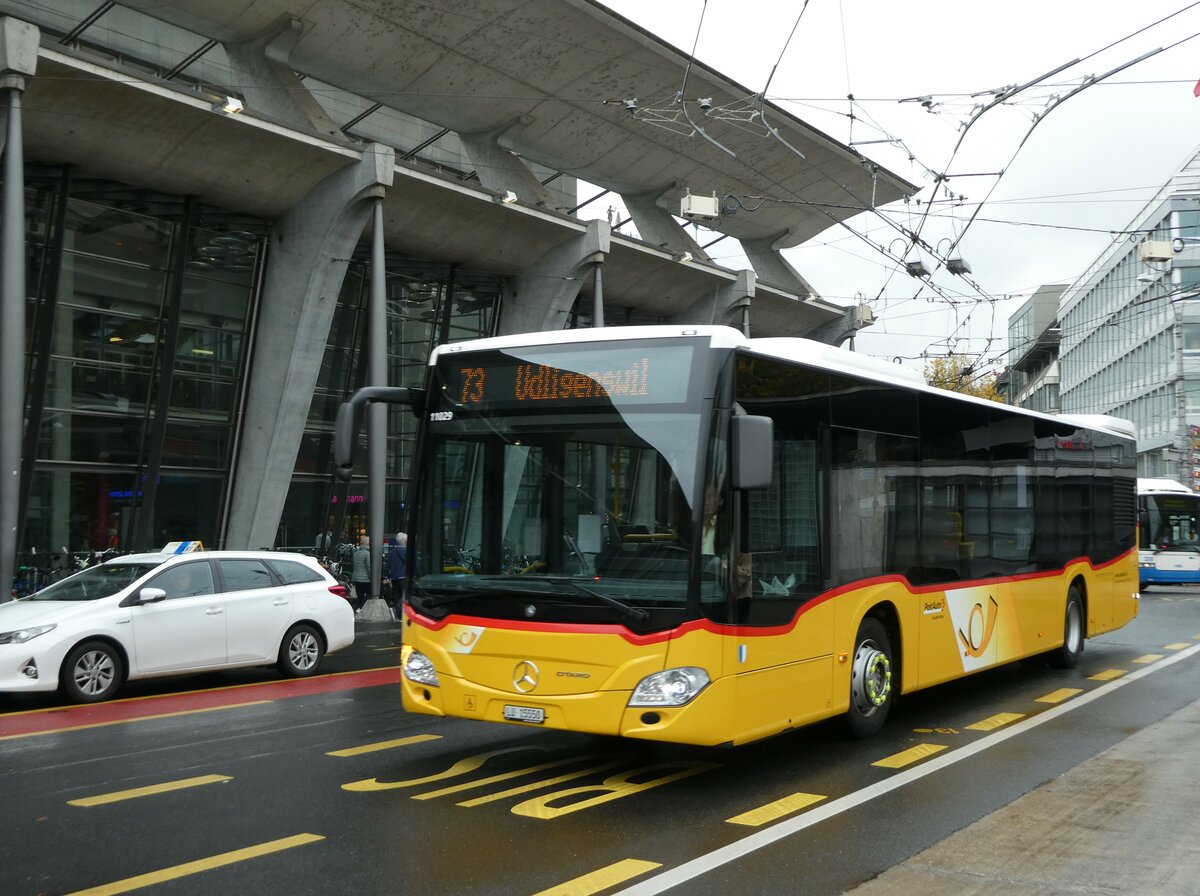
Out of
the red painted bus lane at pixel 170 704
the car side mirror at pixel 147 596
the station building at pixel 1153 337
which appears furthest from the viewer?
the station building at pixel 1153 337

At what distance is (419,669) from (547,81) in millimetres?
21252

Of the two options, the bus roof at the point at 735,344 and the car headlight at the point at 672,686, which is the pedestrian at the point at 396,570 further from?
the car headlight at the point at 672,686

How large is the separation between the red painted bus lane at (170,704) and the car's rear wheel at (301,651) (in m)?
0.20

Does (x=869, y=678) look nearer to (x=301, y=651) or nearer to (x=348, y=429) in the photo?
(x=348, y=429)

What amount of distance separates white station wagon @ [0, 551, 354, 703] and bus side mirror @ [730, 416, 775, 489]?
7394 mm

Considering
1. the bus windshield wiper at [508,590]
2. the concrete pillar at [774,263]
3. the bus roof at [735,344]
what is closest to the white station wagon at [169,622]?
the bus windshield wiper at [508,590]

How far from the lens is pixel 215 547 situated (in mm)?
25109

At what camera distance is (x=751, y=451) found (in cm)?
705

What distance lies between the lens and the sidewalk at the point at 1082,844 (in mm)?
5414

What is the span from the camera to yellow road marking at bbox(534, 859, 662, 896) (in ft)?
17.4

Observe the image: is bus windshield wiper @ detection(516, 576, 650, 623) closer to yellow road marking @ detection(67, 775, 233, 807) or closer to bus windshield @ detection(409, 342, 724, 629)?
bus windshield @ detection(409, 342, 724, 629)

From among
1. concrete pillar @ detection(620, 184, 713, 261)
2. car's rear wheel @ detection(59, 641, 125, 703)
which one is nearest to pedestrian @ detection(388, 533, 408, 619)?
car's rear wheel @ detection(59, 641, 125, 703)

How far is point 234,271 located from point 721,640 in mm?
21066

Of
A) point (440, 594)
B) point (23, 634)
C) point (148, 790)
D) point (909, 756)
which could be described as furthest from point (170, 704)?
point (909, 756)
